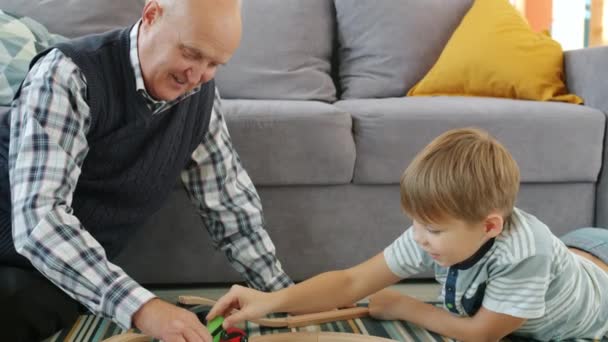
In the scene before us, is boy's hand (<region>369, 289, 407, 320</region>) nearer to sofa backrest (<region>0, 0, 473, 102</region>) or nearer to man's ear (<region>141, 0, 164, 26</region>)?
man's ear (<region>141, 0, 164, 26</region>)

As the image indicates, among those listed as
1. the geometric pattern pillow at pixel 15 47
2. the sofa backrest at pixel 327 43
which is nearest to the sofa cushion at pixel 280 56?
the sofa backrest at pixel 327 43

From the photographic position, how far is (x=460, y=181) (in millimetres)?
1091

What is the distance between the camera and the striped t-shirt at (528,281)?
1.15 m

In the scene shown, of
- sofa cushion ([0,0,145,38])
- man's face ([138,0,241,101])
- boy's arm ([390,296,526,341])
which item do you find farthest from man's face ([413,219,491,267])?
sofa cushion ([0,0,145,38])

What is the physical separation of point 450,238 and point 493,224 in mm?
80

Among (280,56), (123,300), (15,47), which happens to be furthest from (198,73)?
(280,56)

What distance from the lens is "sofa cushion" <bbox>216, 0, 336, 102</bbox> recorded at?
6.73 ft

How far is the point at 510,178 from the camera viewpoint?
3.69ft

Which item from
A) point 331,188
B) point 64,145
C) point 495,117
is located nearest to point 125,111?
point 64,145

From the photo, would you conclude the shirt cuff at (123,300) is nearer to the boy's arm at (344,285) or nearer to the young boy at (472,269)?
the young boy at (472,269)

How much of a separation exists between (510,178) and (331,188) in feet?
1.90

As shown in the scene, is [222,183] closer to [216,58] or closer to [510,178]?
[216,58]

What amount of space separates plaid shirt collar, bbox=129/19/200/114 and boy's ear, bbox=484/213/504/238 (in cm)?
57

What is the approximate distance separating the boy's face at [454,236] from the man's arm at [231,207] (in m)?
0.37
